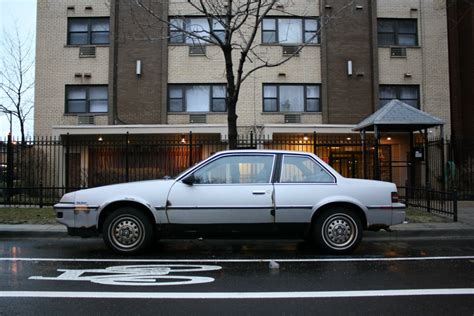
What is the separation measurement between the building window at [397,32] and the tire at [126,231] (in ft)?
58.7

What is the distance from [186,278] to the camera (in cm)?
575

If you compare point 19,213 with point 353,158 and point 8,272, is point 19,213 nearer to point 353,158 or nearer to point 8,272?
point 8,272

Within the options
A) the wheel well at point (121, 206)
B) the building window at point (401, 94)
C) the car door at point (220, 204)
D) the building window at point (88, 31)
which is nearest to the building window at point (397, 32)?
the building window at point (401, 94)

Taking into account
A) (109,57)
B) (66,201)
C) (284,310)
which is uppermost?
(109,57)

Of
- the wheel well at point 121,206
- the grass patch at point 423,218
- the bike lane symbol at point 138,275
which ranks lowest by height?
the bike lane symbol at point 138,275

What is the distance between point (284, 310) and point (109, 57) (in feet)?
61.7

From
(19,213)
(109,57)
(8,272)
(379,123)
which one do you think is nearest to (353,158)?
(379,123)

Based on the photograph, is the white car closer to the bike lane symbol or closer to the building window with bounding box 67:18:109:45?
the bike lane symbol

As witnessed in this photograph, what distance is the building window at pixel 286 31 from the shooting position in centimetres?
2119

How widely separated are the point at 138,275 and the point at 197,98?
1574cm

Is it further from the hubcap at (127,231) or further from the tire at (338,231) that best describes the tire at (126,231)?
the tire at (338,231)

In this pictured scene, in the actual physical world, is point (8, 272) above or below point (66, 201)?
below

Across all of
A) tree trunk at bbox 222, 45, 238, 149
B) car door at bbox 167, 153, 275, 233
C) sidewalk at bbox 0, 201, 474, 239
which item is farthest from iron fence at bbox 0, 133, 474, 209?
car door at bbox 167, 153, 275, 233

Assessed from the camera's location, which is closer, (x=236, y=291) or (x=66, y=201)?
(x=236, y=291)
